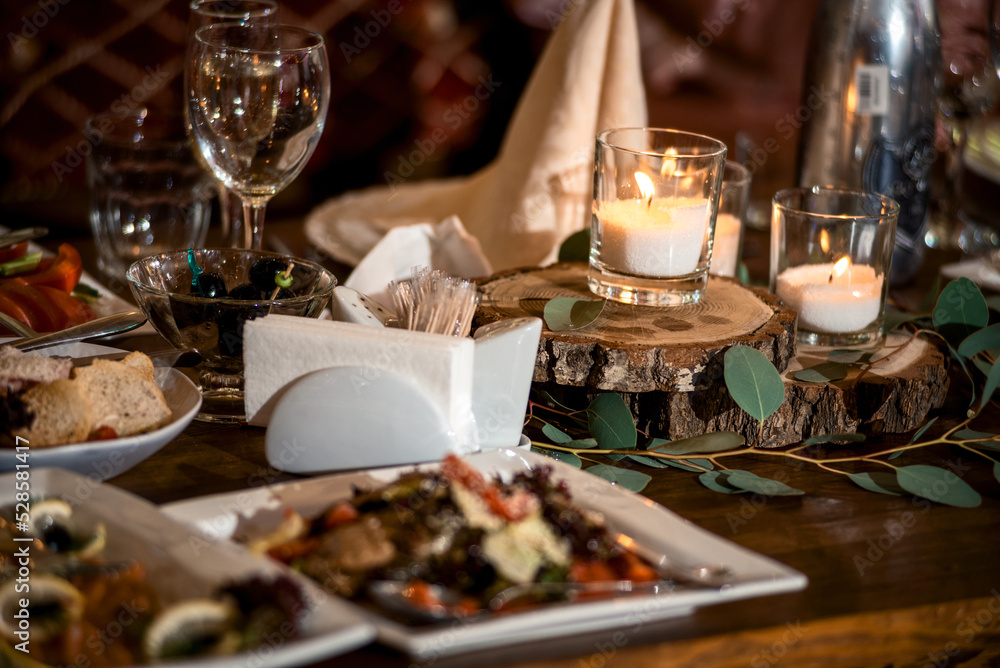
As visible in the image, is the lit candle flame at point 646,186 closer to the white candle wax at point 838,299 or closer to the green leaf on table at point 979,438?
the white candle wax at point 838,299

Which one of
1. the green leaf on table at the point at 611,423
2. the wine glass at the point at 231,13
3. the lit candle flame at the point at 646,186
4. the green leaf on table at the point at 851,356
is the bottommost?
the green leaf on table at the point at 611,423

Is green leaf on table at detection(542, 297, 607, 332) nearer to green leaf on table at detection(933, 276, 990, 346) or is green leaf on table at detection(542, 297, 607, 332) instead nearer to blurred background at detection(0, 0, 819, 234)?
green leaf on table at detection(933, 276, 990, 346)

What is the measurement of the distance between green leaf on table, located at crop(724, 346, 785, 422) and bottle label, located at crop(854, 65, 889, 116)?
0.56 metres

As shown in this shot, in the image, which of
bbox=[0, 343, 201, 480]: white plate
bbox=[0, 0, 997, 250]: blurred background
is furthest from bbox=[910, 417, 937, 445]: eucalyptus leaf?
bbox=[0, 0, 997, 250]: blurred background

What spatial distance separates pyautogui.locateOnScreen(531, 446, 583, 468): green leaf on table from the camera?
766mm

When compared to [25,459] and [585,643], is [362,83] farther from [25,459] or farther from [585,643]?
[585,643]

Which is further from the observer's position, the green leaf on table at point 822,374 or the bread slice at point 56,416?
the green leaf on table at point 822,374

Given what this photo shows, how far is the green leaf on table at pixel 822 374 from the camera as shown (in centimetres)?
82

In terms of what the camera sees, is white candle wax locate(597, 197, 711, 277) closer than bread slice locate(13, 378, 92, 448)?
No

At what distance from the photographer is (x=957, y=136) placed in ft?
4.81

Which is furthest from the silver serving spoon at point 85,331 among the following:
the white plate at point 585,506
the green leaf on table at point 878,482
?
the green leaf on table at point 878,482

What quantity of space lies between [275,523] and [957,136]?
126cm

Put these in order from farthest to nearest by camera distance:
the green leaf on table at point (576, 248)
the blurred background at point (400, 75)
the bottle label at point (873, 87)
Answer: the blurred background at point (400, 75) → the bottle label at point (873, 87) → the green leaf on table at point (576, 248)

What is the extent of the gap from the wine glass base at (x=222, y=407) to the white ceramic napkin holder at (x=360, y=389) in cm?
10
